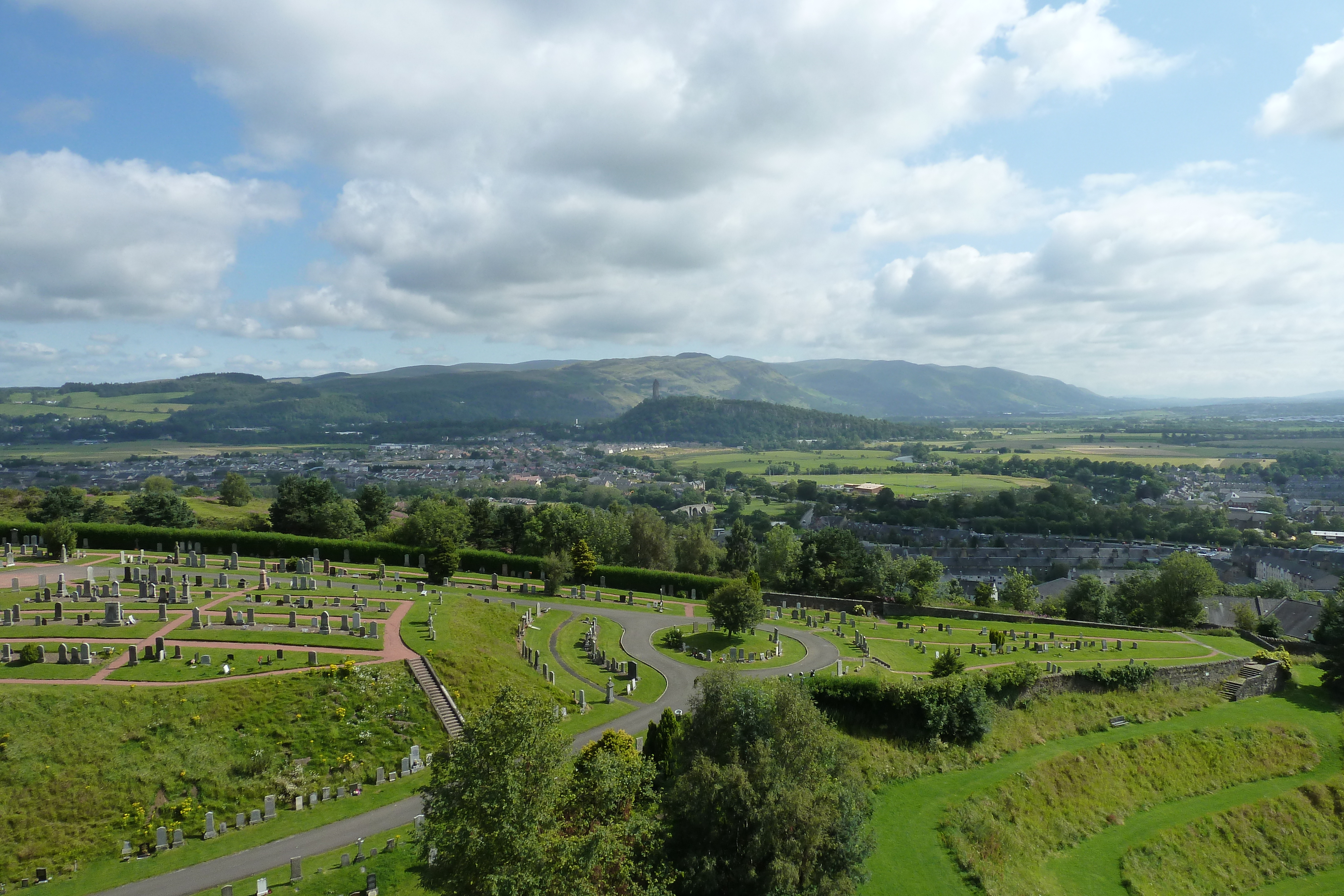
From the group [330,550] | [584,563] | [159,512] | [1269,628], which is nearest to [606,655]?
[584,563]

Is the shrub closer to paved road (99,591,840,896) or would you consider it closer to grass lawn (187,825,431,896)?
paved road (99,591,840,896)

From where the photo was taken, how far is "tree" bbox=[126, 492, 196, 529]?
6875 cm

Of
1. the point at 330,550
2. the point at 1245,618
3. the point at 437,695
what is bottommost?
the point at 1245,618

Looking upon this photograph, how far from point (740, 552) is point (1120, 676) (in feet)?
120

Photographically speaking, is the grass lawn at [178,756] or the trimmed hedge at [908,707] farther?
the trimmed hedge at [908,707]

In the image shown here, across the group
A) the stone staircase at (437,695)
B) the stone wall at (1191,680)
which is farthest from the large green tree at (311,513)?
the stone wall at (1191,680)

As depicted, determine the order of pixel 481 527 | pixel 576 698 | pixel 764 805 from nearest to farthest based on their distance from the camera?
pixel 764 805 → pixel 576 698 → pixel 481 527

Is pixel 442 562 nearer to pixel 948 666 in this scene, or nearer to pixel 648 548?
pixel 648 548

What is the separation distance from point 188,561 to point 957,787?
4996 centimetres

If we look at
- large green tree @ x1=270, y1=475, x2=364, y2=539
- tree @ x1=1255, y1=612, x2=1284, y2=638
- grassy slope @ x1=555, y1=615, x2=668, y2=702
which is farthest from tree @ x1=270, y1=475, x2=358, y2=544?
tree @ x1=1255, y1=612, x2=1284, y2=638

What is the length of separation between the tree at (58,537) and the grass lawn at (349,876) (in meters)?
40.8

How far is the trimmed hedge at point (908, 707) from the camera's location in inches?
1324

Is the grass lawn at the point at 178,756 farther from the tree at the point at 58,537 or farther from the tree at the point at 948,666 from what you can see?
the tree at the point at 58,537

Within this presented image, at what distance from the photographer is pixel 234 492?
96.0m
